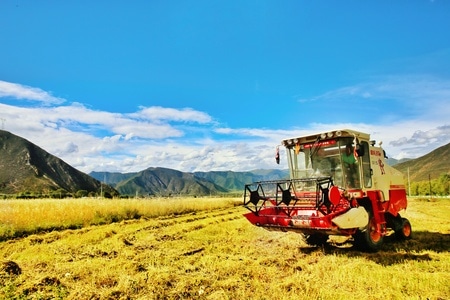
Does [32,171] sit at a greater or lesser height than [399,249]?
greater

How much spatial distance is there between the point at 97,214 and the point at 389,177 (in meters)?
13.8

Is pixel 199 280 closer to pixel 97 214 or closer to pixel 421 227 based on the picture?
pixel 421 227

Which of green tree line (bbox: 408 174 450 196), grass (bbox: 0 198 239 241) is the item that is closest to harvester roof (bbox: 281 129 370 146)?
grass (bbox: 0 198 239 241)

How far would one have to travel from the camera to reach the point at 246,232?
1316 cm

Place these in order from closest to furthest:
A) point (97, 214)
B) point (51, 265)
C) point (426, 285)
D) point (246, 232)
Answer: point (426, 285) → point (51, 265) → point (246, 232) → point (97, 214)

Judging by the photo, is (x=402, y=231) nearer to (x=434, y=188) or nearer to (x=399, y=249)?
(x=399, y=249)

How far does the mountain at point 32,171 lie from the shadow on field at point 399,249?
10804 centimetres

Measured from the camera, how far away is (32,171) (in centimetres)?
13100

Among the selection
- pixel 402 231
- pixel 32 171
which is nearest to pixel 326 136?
pixel 402 231

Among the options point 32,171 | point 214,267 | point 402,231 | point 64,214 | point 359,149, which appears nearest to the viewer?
point 214,267

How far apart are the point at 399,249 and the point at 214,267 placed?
18.0ft

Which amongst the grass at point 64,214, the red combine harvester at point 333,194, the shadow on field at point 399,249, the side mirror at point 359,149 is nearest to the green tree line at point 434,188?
the grass at point 64,214

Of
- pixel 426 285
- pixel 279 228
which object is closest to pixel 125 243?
pixel 279 228

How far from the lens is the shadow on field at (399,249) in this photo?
8.00 meters
